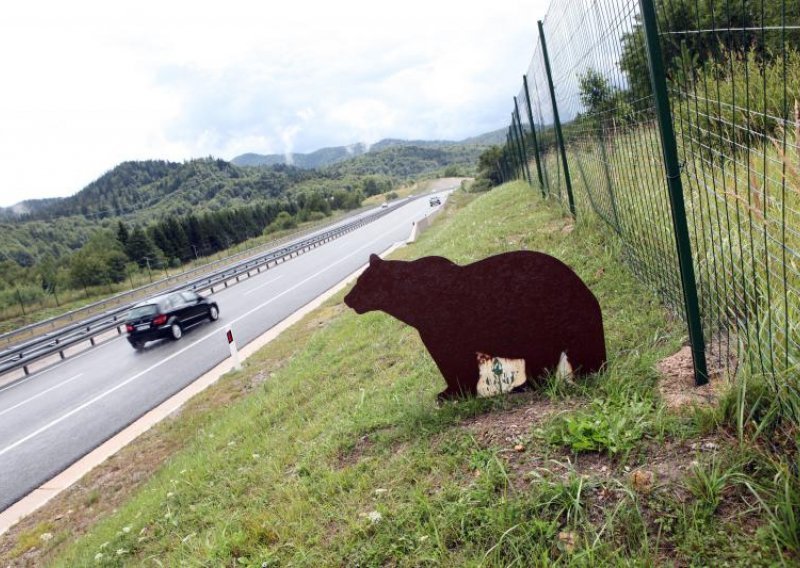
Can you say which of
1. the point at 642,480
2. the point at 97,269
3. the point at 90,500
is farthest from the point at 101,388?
the point at 97,269

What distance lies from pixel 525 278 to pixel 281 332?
36.6ft

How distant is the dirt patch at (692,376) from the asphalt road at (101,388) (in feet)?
26.8

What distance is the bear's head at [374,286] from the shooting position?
4.07 meters

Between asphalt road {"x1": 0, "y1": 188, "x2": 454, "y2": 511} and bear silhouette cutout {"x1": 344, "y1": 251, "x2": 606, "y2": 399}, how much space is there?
22.2 ft

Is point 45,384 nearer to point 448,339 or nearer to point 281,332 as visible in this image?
point 281,332

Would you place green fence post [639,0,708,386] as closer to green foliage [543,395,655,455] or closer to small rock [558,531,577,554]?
green foliage [543,395,655,455]

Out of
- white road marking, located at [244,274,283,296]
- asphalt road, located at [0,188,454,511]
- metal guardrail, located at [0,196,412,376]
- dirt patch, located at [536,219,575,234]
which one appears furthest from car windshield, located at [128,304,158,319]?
dirt patch, located at [536,219,575,234]

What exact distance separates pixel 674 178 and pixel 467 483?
202 centimetres

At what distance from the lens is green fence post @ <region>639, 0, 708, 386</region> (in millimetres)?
2848

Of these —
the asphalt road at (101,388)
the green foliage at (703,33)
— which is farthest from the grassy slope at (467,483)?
the asphalt road at (101,388)

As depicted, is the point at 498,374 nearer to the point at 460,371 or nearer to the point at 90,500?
the point at 460,371

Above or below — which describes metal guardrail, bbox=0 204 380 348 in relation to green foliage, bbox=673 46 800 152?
below

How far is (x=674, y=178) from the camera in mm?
2934

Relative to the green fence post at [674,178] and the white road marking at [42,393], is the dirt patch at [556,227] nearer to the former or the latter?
the green fence post at [674,178]
